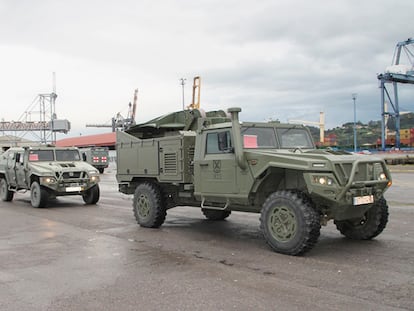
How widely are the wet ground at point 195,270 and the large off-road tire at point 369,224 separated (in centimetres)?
20

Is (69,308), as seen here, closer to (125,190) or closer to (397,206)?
Result: (125,190)

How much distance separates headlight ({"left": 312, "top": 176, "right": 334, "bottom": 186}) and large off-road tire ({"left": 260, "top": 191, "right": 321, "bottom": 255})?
36cm

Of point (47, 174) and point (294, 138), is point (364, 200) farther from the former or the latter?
point (47, 174)

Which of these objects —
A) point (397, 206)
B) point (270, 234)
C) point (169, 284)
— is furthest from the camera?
point (397, 206)

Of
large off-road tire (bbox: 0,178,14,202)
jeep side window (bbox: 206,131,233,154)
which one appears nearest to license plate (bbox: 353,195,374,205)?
jeep side window (bbox: 206,131,233,154)

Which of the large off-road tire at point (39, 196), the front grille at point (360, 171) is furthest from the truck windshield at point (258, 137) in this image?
the large off-road tire at point (39, 196)

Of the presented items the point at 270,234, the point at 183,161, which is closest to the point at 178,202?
the point at 183,161

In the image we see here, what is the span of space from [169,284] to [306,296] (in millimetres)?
→ 1563

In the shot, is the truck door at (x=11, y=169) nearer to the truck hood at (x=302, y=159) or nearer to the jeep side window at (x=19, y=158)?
the jeep side window at (x=19, y=158)

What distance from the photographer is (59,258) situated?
687 centimetres

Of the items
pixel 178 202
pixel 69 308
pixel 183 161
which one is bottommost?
pixel 69 308

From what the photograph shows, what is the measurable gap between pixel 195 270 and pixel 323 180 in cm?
211

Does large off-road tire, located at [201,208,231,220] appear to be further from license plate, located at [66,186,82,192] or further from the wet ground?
license plate, located at [66,186,82,192]

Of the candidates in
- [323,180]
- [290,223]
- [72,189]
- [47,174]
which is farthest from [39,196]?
[323,180]
